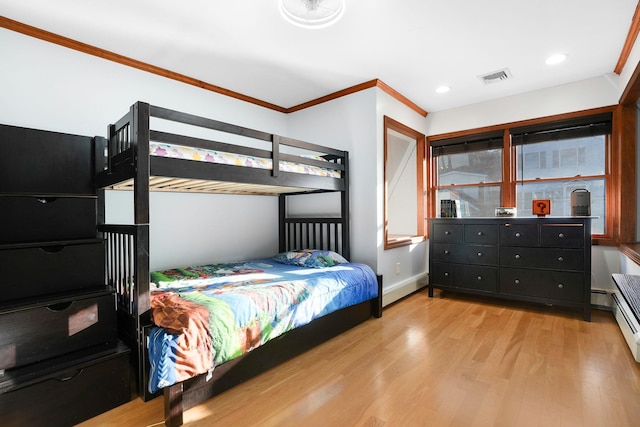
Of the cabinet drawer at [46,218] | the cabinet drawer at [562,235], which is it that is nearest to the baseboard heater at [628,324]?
the cabinet drawer at [562,235]

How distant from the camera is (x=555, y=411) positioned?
1535mm

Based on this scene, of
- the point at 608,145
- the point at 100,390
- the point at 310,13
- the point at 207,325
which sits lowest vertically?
the point at 100,390

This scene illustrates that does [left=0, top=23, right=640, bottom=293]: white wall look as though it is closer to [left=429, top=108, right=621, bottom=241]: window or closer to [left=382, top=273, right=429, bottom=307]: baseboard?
[left=382, top=273, right=429, bottom=307]: baseboard

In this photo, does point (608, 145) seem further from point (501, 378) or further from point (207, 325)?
point (207, 325)

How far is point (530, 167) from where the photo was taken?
3.47 meters

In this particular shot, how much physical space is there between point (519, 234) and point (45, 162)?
3.87 metres

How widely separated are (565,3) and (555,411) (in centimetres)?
234

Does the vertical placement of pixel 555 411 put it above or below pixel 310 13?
below

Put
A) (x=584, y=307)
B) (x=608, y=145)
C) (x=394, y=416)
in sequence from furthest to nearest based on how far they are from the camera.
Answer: (x=608, y=145)
(x=584, y=307)
(x=394, y=416)

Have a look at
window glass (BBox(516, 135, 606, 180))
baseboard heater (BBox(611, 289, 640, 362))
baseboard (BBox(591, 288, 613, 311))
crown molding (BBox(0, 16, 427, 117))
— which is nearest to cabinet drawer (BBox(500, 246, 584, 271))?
baseboard heater (BBox(611, 289, 640, 362))

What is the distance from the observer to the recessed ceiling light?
2.62m

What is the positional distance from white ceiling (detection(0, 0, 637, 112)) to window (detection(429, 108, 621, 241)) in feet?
1.70

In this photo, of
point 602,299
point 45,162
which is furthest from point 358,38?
point 602,299

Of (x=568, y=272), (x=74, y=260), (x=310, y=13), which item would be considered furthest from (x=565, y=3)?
(x=74, y=260)
